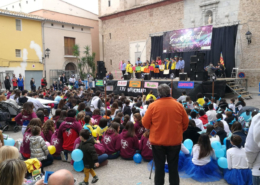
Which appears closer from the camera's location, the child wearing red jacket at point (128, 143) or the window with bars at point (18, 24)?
the child wearing red jacket at point (128, 143)

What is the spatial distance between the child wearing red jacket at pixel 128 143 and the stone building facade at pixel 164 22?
13924mm

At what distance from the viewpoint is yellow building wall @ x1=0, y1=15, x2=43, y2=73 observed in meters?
20.2

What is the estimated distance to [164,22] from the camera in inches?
803

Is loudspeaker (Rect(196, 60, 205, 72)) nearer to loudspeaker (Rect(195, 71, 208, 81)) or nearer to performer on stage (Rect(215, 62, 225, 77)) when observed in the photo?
loudspeaker (Rect(195, 71, 208, 81))

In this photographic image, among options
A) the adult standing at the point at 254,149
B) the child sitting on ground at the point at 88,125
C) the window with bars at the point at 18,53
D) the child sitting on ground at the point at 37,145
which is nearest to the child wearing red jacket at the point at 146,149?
the child sitting on ground at the point at 88,125

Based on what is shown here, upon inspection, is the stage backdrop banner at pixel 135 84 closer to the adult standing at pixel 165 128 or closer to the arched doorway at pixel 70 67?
the adult standing at pixel 165 128

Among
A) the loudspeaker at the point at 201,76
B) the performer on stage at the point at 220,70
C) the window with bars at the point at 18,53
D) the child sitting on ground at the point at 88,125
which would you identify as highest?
the window with bars at the point at 18,53

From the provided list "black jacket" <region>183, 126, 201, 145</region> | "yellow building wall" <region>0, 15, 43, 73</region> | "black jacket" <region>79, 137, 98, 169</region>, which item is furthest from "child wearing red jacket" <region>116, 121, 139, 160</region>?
"yellow building wall" <region>0, 15, 43, 73</region>

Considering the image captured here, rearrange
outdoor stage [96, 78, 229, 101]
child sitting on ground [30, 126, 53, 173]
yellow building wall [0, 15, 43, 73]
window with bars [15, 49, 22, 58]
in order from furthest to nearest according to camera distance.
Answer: window with bars [15, 49, 22, 58] → yellow building wall [0, 15, 43, 73] → outdoor stage [96, 78, 229, 101] → child sitting on ground [30, 126, 53, 173]

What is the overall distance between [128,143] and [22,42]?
20787 mm

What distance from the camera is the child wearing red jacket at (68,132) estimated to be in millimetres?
4359

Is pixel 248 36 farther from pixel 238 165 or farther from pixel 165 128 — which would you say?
pixel 165 128

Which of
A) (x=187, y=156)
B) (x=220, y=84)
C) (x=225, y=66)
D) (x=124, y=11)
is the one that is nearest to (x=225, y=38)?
(x=225, y=66)

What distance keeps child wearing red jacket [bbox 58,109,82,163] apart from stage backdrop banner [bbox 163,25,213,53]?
1447 centimetres
